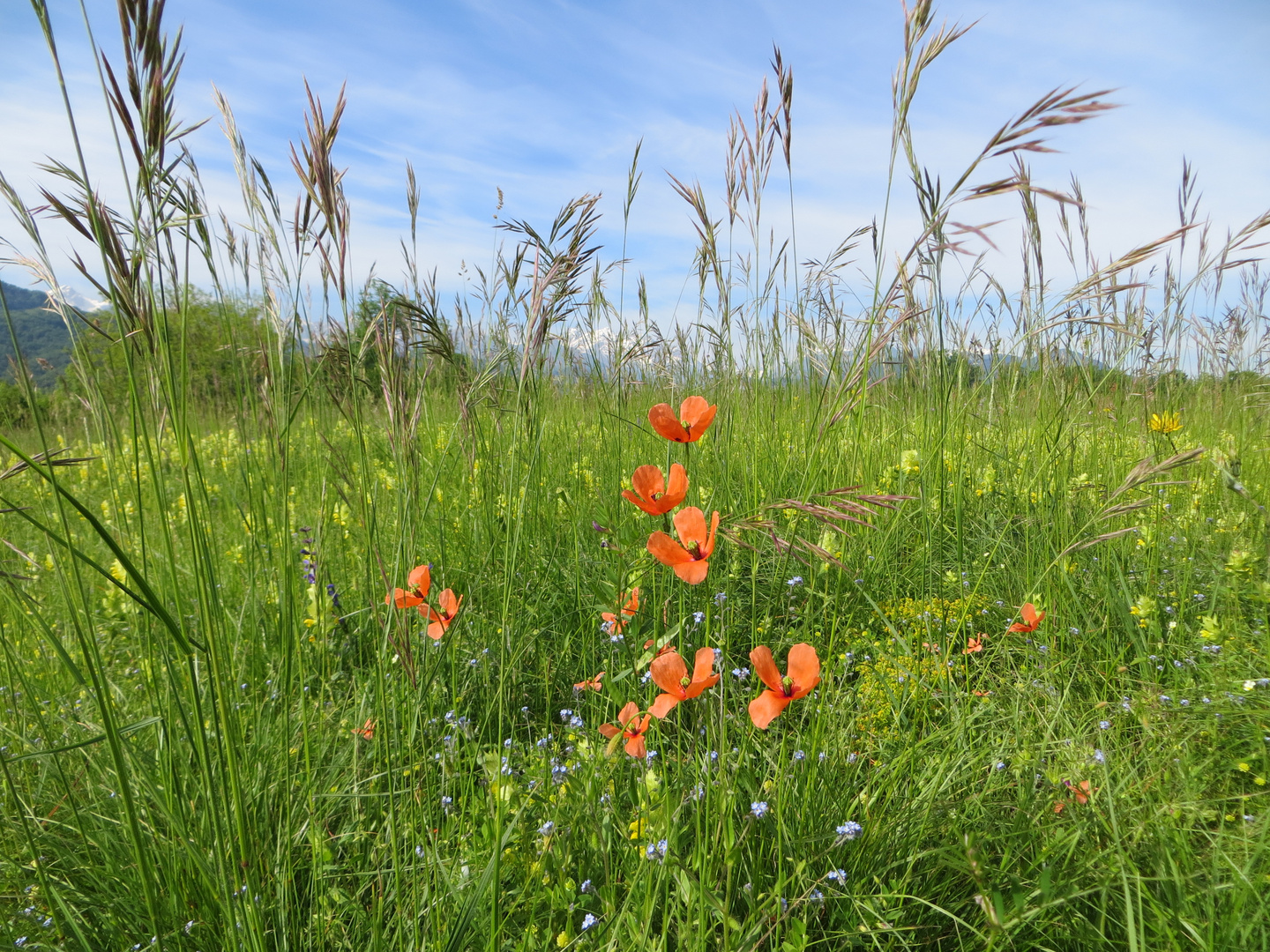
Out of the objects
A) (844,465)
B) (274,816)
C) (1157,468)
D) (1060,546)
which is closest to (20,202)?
(274,816)

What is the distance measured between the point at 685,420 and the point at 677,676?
1.35 ft

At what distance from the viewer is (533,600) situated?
6.91 ft

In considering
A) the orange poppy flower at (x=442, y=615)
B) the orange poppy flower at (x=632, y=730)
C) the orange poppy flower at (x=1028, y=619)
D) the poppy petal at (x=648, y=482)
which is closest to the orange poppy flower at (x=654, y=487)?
the poppy petal at (x=648, y=482)

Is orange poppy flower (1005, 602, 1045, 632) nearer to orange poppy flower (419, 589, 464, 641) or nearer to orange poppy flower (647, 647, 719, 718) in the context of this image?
orange poppy flower (647, 647, 719, 718)

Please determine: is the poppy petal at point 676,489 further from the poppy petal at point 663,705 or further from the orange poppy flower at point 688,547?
the poppy petal at point 663,705

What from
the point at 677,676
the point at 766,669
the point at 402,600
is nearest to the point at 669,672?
the point at 677,676

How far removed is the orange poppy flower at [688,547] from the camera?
0.87 meters

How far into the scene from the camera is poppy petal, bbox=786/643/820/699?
3.13 feet

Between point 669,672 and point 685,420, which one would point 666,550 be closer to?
point 669,672

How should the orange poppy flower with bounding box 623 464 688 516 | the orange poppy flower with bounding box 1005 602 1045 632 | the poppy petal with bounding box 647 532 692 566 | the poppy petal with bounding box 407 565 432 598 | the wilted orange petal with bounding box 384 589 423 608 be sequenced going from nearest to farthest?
the poppy petal with bounding box 647 532 692 566, the orange poppy flower with bounding box 623 464 688 516, the wilted orange petal with bounding box 384 589 423 608, the poppy petal with bounding box 407 565 432 598, the orange poppy flower with bounding box 1005 602 1045 632

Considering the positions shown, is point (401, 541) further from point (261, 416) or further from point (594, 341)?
point (594, 341)

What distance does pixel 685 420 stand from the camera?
1096 millimetres

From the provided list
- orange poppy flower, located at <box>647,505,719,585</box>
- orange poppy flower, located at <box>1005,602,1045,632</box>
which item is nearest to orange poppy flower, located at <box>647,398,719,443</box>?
orange poppy flower, located at <box>647,505,719,585</box>

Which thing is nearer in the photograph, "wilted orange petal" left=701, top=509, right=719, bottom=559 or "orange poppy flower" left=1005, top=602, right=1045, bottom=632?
"wilted orange petal" left=701, top=509, right=719, bottom=559
